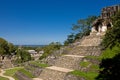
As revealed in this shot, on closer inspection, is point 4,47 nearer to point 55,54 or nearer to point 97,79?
point 55,54

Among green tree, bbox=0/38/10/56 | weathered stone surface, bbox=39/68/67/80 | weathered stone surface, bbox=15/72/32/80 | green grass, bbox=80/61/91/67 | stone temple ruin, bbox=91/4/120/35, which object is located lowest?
weathered stone surface, bbox=15/72/32/80

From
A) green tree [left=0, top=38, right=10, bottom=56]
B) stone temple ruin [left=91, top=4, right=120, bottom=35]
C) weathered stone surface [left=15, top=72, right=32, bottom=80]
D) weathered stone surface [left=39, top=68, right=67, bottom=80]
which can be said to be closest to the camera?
weathered stone surface [left=39, top=68, right=67, bottom=80]

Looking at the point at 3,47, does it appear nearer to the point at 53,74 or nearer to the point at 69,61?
the point at 69,61

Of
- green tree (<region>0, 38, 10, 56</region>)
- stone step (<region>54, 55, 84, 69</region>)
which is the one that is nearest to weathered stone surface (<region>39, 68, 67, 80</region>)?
stone step (<region>54, 55, 84, 69</region>)

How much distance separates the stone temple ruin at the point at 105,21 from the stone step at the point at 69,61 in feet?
30.7

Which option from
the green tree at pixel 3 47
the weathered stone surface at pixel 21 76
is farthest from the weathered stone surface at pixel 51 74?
the green tree at pixel 3 47

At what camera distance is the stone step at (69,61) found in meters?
23.1

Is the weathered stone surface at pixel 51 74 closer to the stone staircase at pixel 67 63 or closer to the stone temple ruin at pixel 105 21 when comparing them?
the stone staircase at pixel 67 63

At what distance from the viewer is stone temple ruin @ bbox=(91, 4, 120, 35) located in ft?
109

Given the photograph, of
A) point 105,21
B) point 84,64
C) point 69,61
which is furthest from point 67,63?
point 105,21

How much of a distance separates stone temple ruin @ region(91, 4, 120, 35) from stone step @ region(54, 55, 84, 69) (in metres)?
9.37

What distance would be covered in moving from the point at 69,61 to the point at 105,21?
40.1 feet

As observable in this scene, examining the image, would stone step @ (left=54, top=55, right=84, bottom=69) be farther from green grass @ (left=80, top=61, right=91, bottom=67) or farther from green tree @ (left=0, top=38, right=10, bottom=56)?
green tree @ (left=0, top=38, right=10, bottom=56)

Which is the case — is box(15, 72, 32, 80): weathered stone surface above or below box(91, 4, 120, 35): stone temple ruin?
below
